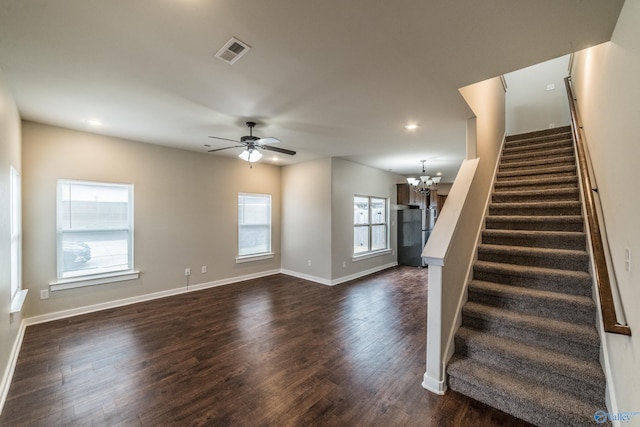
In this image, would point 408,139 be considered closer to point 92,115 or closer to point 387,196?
point 387,196

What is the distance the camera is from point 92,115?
311cm

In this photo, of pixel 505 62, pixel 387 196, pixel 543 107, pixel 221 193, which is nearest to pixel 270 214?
pixel 221 193

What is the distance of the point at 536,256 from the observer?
267cm

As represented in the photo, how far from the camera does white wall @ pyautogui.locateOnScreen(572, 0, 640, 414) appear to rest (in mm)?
1314

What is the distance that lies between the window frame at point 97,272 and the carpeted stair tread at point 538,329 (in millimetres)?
4816

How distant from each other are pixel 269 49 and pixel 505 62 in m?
1.82

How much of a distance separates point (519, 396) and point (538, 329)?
0.59 m

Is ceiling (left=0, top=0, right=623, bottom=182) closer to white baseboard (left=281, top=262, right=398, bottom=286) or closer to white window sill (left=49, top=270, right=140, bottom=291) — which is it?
white window sill (left=49, top=270, right=140, bottom=291)

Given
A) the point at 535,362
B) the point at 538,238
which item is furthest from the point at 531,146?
the point at 535,362

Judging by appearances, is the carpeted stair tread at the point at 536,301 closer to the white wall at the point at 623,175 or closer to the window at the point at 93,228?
the white wall at the point at 623,175

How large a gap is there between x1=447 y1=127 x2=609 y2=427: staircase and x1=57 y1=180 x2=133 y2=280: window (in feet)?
15.8

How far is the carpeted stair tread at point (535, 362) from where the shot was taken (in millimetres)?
1786

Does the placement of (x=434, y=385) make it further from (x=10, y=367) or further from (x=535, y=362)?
(x=10, y=367)

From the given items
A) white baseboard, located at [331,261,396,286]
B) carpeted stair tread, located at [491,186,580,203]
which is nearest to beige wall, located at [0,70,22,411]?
white baseboard, located at [331,261,396,286]
